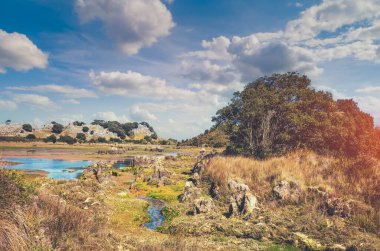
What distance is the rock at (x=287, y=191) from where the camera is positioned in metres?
18.0

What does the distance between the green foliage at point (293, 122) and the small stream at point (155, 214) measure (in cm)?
1302

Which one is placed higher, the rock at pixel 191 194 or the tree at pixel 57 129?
the tree at pixel 57 129

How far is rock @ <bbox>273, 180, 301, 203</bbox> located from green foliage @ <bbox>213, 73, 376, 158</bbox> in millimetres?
11014

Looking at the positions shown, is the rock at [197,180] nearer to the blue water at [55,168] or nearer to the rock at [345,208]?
the rock at [345,208]

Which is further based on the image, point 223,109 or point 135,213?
point 223,109

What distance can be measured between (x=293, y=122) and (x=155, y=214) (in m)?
18.4

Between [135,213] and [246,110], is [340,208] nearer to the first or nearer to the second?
[135,213]

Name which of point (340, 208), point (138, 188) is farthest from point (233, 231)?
point (138, 188)

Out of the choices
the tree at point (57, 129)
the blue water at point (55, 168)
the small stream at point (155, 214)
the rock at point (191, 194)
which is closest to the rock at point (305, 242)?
the small stream at point (155, 214)

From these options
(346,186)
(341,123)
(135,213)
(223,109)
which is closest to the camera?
(346,186)

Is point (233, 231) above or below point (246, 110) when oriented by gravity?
below

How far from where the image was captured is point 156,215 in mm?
20953

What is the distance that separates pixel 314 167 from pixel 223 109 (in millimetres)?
15790

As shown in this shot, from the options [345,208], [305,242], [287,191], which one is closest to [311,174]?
[287,191]
